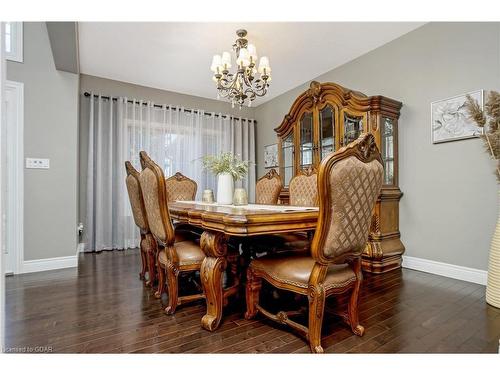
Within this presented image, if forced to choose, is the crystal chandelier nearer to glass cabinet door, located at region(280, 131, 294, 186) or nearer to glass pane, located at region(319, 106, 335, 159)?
glass pane, located at region(319, 106, 335, 159)

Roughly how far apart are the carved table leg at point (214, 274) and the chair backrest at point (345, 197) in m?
0.57

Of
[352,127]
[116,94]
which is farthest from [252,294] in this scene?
[116,94]

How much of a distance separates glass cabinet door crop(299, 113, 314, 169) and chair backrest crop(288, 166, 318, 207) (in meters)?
0.74

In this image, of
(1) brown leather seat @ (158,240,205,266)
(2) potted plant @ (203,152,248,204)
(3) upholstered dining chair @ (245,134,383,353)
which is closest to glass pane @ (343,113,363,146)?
(2) potted plant @ (203,152,248,204)

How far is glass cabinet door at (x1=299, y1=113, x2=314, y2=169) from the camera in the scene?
143 inches

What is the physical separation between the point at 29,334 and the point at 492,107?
3335mm

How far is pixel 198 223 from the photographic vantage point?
1766 mm

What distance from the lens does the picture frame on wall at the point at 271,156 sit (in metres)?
5.00

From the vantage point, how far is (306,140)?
3.72 metres

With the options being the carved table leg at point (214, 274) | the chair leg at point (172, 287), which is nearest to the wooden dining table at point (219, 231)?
the carved table leg at point (214, 274)

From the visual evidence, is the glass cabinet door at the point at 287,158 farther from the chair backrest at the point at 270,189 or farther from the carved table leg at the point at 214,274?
the carved table leg at the point at 214,274
